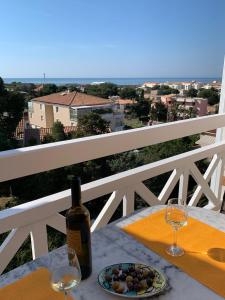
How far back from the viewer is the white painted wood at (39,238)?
4.89 feet

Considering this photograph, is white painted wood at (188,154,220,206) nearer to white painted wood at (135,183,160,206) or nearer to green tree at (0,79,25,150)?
white painted wood at (135,183,160,206)

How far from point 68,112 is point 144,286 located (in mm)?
1334

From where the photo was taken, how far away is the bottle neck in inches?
31.1

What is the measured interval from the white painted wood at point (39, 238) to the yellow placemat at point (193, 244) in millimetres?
513

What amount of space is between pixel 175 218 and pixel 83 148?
775 mm

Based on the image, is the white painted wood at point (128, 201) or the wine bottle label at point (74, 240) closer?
the wine bottle label at point (74, 240)

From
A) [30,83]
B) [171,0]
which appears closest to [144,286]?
[30,83]

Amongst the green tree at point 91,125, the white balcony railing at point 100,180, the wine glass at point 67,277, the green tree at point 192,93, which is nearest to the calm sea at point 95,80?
the green tree at point 192,93

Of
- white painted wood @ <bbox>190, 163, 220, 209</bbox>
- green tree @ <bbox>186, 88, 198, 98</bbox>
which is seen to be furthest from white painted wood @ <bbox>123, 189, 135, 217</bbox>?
green tree @ <bbox>186, 88, 198, 98</bbox>

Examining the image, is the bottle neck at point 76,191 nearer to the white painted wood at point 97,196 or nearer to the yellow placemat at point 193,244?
the yellow placemat at point 193,244

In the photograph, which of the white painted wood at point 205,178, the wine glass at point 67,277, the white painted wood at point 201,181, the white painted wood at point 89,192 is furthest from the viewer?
the white painted wood at point 205,178

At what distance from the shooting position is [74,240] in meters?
0.85

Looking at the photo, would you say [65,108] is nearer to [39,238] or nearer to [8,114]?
[8,114]

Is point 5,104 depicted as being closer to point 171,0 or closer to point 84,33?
point 84,33
